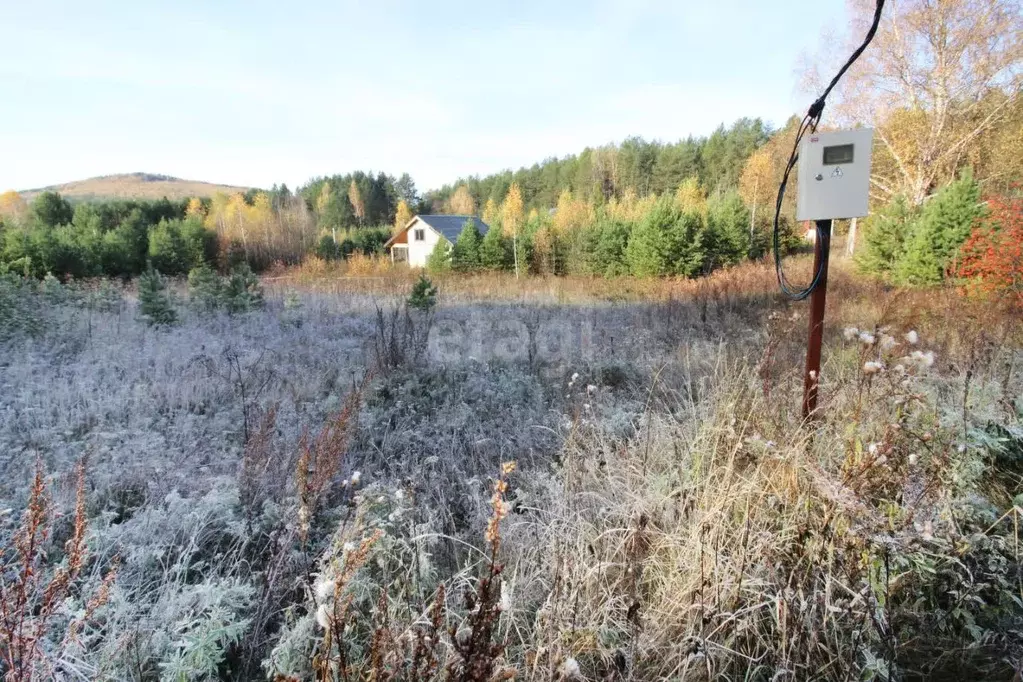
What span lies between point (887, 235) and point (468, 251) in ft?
47.8

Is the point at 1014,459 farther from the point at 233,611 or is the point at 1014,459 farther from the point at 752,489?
the point at 233,611

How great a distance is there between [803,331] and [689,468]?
196 inches

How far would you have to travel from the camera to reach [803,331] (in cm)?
659

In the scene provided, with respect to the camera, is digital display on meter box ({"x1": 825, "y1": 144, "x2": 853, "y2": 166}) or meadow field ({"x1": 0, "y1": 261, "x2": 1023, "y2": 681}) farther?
digital display on meter box ({"x1": 825, "y1": 144, "x2": 853, "y2": 166})

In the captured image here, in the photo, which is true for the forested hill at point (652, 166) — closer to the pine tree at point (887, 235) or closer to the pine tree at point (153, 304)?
the pine tree at point (887, 235)

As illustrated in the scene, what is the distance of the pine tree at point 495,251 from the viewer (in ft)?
70.9

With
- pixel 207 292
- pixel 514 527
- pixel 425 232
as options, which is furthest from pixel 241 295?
pixel 425 232

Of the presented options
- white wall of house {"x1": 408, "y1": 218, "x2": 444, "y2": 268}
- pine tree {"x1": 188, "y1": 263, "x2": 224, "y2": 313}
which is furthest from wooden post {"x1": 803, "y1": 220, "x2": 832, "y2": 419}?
white wall of house {"x1": 408, "y1": 218, "x2": 444, "y2": 268}

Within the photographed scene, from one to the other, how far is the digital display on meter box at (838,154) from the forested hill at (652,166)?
38.5 meters

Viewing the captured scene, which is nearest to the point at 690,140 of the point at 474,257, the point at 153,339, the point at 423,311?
the point at 474,257

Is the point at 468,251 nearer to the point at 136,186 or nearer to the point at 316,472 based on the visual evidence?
the point at 316,472

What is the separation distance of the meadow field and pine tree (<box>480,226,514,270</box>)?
17.1m

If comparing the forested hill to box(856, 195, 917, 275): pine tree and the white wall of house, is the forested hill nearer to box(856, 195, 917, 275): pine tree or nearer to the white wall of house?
the white wall of house

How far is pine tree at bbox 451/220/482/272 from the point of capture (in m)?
22.0
